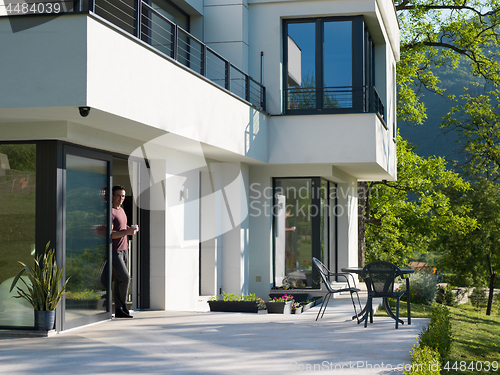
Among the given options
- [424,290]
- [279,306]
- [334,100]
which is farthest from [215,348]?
[424,290]

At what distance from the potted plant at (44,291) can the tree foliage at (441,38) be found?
19736 millimetres

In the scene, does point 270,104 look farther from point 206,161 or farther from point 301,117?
point 206,161

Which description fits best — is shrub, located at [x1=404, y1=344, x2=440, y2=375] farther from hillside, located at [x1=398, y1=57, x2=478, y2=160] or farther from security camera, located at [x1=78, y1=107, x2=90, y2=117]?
hillside, located at [x1=398, y1=57, x2=478, y2=160]

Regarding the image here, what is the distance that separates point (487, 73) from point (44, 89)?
20.7 meters

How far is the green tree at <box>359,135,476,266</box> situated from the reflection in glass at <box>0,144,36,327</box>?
54.5ft

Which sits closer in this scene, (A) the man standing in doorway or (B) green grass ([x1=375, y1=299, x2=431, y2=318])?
(A) the man standing in doorway

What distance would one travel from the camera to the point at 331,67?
12.5 meters

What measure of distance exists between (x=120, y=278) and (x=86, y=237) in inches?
43.2

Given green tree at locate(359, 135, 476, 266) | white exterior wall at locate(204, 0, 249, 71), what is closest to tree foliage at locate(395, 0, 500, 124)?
green tree at locate(359, 135, 476, 266)

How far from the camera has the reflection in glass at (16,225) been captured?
7.13 meters

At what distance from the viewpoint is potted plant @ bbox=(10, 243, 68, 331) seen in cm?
685

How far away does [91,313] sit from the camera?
7.93m

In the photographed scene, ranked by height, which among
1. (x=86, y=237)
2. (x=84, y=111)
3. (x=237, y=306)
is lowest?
(x=237, y=306)

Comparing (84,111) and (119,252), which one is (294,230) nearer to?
(119,252)
